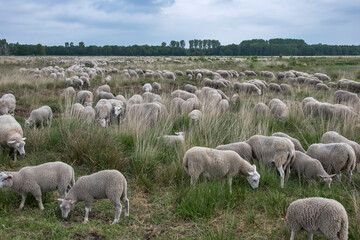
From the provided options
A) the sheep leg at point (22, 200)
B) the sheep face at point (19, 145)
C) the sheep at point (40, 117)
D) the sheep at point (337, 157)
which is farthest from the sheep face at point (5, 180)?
the sheep at point (337, 157)

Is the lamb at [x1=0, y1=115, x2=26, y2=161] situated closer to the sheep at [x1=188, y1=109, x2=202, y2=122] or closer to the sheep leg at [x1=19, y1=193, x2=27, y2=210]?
the sheep leg at [x1=19, y1=193, x2=27, y2=210]

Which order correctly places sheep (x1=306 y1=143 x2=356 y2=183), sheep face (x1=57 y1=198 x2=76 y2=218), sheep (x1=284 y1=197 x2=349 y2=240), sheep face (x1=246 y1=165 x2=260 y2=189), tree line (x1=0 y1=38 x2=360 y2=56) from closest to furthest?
1. sheep (x1=284 y1=197 x2=349 y2=240)
2. sheep face (x1=57 y1=198 x2=76 y2=218)
3. sheep face (x1=246 y1=165 x2=260 y2=189)
4. sheep (x1=306 y1=143 x2=356 y2=183)
5. tree line (x1=0 y1=38 x2=360 y2=56)

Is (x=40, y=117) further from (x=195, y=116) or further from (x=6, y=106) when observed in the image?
(x=195, y=116)

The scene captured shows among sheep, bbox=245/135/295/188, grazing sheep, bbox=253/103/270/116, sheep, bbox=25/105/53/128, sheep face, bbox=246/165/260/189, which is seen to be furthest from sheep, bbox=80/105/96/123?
sheep face, bbox=246/165/260/189

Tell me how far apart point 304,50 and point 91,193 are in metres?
115

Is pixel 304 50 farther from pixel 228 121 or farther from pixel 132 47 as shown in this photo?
pixel 228 121

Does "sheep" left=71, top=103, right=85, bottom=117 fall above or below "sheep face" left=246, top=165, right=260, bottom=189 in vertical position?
above

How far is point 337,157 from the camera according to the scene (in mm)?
5410

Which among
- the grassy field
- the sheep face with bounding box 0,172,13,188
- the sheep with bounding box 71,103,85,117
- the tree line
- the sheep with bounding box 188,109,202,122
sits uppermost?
the tree line

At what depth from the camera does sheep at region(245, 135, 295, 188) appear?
18.0ft

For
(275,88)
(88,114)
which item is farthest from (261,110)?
(275,88)

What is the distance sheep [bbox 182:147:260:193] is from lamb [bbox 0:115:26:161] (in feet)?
10.5

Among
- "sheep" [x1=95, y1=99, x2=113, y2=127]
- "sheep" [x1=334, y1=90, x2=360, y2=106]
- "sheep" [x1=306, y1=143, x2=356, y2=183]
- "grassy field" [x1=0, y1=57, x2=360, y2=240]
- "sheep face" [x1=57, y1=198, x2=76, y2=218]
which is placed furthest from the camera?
"sheep" [x1=334, y1=90, x2=360, y2=106]

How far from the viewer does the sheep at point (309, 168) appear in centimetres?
511
